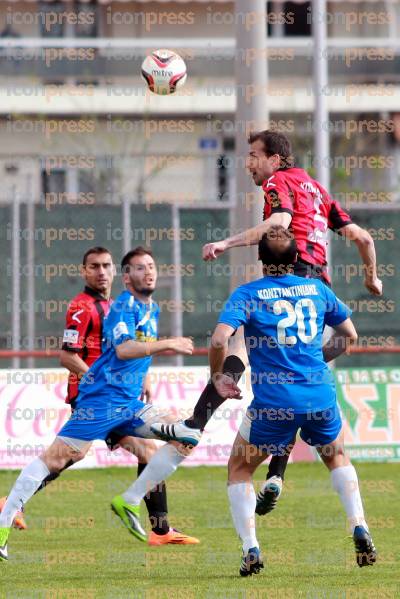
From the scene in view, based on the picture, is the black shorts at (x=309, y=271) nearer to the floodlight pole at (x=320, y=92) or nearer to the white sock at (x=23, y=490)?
the white sock at (x=23, y=490)

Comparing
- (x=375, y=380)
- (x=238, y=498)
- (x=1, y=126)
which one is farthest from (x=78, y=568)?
(x=1, y=126)

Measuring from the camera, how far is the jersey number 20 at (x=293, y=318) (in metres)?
7.59

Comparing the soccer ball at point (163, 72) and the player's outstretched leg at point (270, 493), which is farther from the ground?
the soccer ball at point (163, 72)

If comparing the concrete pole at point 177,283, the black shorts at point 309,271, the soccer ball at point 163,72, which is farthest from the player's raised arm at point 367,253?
the concrete pole at point 177,283

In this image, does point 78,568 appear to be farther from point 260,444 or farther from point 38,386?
point 38,386

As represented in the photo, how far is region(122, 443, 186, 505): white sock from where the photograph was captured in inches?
361

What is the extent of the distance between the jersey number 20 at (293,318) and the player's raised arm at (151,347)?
0.94m

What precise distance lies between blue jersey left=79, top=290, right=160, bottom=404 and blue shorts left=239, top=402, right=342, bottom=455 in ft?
4.79

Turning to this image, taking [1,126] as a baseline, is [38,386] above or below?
below

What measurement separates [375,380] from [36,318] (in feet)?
13.7

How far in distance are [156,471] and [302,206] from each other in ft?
6.64

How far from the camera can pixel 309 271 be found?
28.6ft

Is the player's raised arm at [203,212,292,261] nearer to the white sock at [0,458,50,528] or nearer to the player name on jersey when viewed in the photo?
the player name on jersey

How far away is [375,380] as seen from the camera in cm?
1514
